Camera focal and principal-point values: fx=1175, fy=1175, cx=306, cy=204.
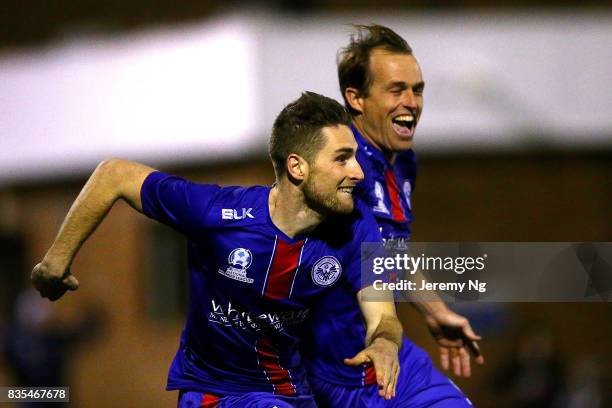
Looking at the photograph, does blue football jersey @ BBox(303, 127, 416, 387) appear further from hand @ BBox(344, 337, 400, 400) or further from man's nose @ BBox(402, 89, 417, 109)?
hand @ BBox(344, 337, 400, 400)

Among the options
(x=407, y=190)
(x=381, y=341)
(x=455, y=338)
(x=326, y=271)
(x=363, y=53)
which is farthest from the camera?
(x=455, y=338)

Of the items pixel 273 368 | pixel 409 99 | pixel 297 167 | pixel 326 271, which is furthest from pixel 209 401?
pixel 409 99

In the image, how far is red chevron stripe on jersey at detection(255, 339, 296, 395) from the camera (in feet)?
18.7

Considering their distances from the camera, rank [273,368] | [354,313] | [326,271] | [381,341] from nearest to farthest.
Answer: [381,341]
[326,271]
[273,368]
[354,313]

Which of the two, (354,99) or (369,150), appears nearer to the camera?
(369,150)

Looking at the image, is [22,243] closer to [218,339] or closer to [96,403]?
[96,403]

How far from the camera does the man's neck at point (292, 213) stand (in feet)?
18.0

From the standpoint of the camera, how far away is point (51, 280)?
5.56 m

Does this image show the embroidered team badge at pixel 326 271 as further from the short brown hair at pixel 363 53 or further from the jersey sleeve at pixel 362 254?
the short brown hair at pixel 363 53

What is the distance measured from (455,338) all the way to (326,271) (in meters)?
1.39

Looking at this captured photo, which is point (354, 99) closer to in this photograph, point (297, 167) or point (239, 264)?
point (297, 167)

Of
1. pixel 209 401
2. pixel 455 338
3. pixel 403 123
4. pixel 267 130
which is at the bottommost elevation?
pixel 209 401

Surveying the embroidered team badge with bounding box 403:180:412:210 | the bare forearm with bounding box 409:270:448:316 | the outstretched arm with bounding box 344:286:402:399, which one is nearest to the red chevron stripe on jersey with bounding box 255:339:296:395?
the outstretched arm with bounding box 344:286:402:399

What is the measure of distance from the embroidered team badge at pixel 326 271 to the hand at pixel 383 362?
53 cm
